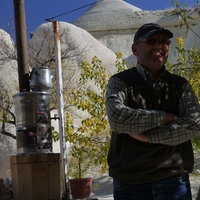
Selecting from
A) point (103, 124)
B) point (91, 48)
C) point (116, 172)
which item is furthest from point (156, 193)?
point (91, 48)

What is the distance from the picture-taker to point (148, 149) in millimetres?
1655

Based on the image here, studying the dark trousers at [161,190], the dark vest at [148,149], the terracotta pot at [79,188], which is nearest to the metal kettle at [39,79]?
the terracotta pot at [79,188]

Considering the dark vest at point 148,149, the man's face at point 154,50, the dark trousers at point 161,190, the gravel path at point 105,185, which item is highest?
the man's face at point 154,50

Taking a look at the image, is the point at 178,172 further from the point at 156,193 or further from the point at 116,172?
the point at 116,172

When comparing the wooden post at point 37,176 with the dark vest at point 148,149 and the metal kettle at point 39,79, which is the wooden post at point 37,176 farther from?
the dark vest at point 148,149

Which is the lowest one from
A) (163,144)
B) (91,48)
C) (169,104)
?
(163,144)

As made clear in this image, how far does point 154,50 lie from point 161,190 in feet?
2.07

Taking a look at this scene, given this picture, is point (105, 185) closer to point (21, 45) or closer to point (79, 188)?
point (79, 188)

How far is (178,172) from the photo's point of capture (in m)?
1.64

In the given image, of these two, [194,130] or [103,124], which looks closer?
[194,130]

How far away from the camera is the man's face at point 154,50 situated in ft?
5.86

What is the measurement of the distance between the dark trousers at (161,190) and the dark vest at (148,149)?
2cm

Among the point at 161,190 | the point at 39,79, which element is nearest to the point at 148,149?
the point at 161,190

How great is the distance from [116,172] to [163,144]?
0.24 meters
